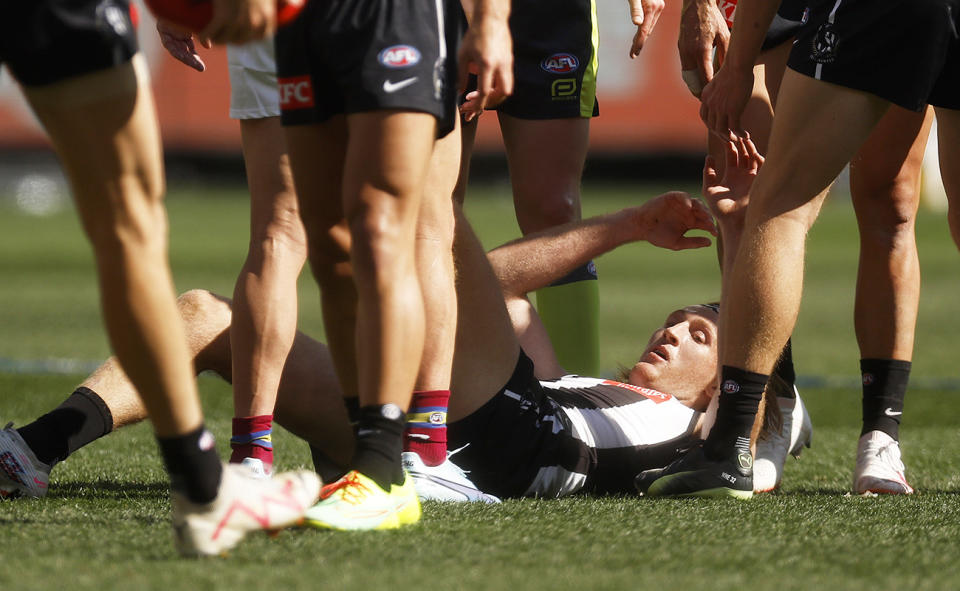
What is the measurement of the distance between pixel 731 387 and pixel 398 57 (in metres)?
1.26

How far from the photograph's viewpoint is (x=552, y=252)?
12.2ft

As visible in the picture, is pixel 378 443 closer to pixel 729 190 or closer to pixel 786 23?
pixel 729 190

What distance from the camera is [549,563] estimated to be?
7.51 ft

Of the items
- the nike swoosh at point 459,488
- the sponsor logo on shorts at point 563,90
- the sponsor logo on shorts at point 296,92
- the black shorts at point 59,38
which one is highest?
the black shorts at point 59,38

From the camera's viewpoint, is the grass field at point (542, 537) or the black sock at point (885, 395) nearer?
the grass field at point (542, 537)

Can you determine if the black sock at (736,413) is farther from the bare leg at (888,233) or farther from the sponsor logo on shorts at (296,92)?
the sponsor logo on shorts at (296,92)

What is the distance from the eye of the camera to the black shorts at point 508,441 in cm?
309

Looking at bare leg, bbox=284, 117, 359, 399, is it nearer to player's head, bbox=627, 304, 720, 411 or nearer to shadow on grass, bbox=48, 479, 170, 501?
shadow on grass, bbox=48, 479, 170, 501

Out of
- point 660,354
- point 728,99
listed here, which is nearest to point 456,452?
point 660,354

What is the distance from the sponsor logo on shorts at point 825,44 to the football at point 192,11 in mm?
1329

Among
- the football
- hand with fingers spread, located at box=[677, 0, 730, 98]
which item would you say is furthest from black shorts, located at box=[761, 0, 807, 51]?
the football

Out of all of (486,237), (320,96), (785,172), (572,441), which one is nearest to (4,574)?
(320,96)

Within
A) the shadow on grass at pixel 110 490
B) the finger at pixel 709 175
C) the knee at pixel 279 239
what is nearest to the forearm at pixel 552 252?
the finger at pixel 709 175

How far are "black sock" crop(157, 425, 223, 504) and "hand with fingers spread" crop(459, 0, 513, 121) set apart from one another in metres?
0.90
